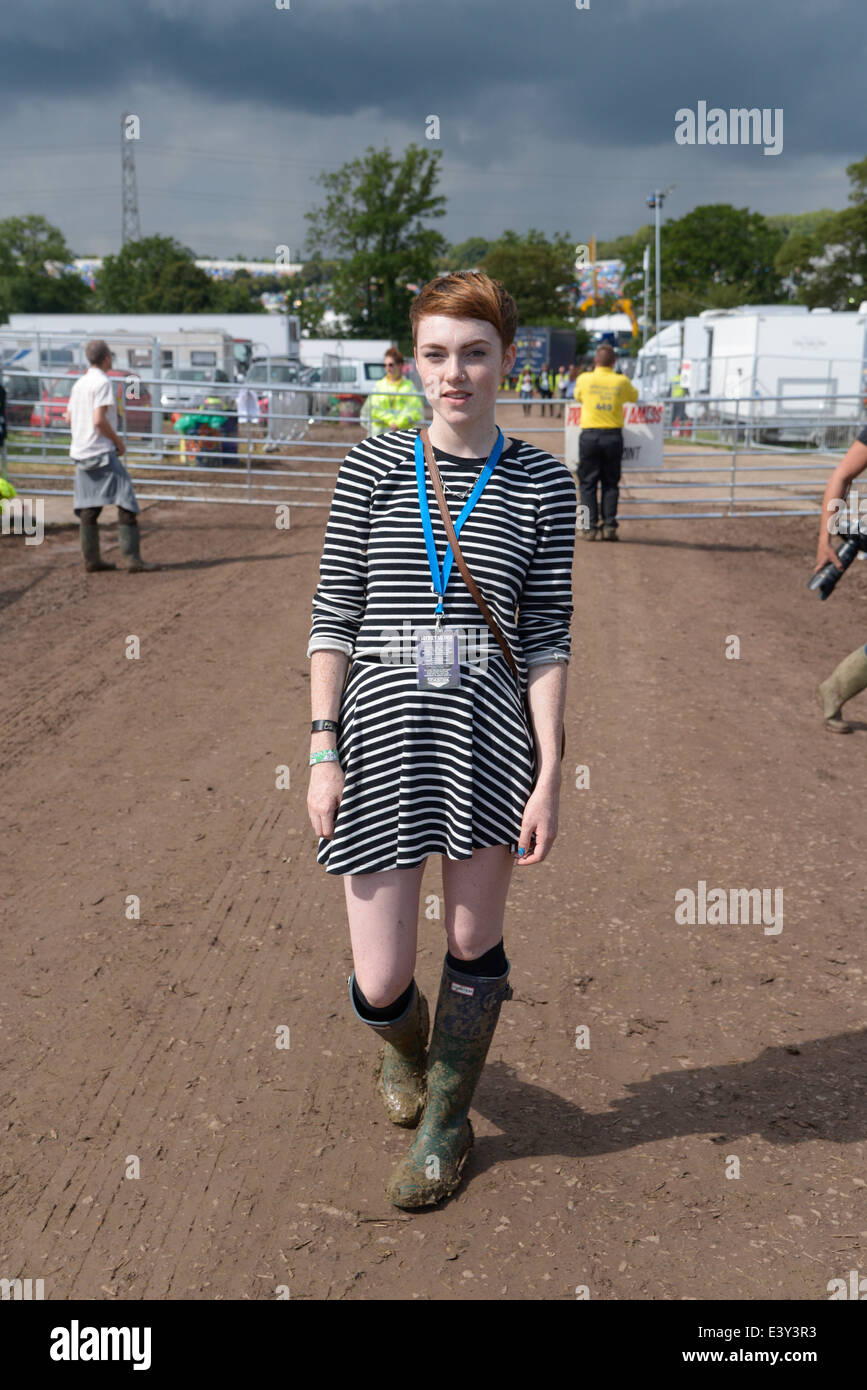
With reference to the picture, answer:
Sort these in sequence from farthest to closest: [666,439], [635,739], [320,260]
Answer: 1. [320,260]
2. [666,439]
3. [635,739]

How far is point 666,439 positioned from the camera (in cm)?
2623

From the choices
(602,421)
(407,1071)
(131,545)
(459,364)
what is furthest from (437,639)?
(602,421)

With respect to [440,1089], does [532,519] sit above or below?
above

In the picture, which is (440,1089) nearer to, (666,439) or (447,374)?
(447,374)

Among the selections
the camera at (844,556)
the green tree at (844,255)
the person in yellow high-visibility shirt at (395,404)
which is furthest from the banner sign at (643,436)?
the green tree at (844,255)

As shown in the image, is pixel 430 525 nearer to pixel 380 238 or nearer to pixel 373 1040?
pixel 373 1040

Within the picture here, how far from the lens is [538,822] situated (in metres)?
2.63

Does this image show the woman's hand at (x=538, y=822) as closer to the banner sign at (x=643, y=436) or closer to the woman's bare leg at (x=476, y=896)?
the woman's bare leg at (x=476, y=896)

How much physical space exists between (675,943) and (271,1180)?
1889 millimetres

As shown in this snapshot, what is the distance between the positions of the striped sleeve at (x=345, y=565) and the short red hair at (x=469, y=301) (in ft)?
1.15

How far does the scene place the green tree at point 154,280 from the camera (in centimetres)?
8762

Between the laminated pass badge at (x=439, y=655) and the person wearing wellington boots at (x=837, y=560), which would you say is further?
the person wearing wellington boots at (x=837, y=560)
